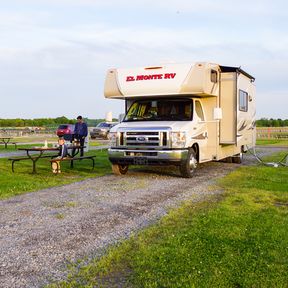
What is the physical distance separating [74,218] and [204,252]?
257 cm

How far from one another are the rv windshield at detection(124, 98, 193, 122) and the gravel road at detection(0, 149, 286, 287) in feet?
5.45

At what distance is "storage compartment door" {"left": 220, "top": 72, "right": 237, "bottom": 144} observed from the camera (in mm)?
12438

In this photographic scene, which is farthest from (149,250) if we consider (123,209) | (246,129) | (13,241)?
(246,129)

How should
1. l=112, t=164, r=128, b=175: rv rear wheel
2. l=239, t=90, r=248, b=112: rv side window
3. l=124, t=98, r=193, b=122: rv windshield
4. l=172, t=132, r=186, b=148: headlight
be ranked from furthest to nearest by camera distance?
l=239, t=90, r=248, b=112: rv side window < l=112, t=164, r=128, b=175: rv rear wheel < l=124, t=98, r=193, b=122: rv windshield < l=172, t=132, r=186, b=148: headlight

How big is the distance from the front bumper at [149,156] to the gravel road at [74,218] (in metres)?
0.47

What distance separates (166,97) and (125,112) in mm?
1441

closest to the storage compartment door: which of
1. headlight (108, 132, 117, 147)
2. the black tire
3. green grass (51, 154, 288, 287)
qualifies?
the black tire

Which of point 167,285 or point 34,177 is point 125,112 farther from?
point 167,285

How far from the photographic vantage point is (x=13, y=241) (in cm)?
547

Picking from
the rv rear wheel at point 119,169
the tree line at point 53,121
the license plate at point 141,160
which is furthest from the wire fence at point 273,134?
the license plate at point 141,160

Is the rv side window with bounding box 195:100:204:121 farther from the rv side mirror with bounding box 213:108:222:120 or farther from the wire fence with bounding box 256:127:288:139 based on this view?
the wire fence with bounding box 256:127:288:139

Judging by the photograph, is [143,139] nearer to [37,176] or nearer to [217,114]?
[217,114]

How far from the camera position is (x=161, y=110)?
472 inches

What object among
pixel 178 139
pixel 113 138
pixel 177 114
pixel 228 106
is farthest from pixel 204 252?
pixel 228 106
